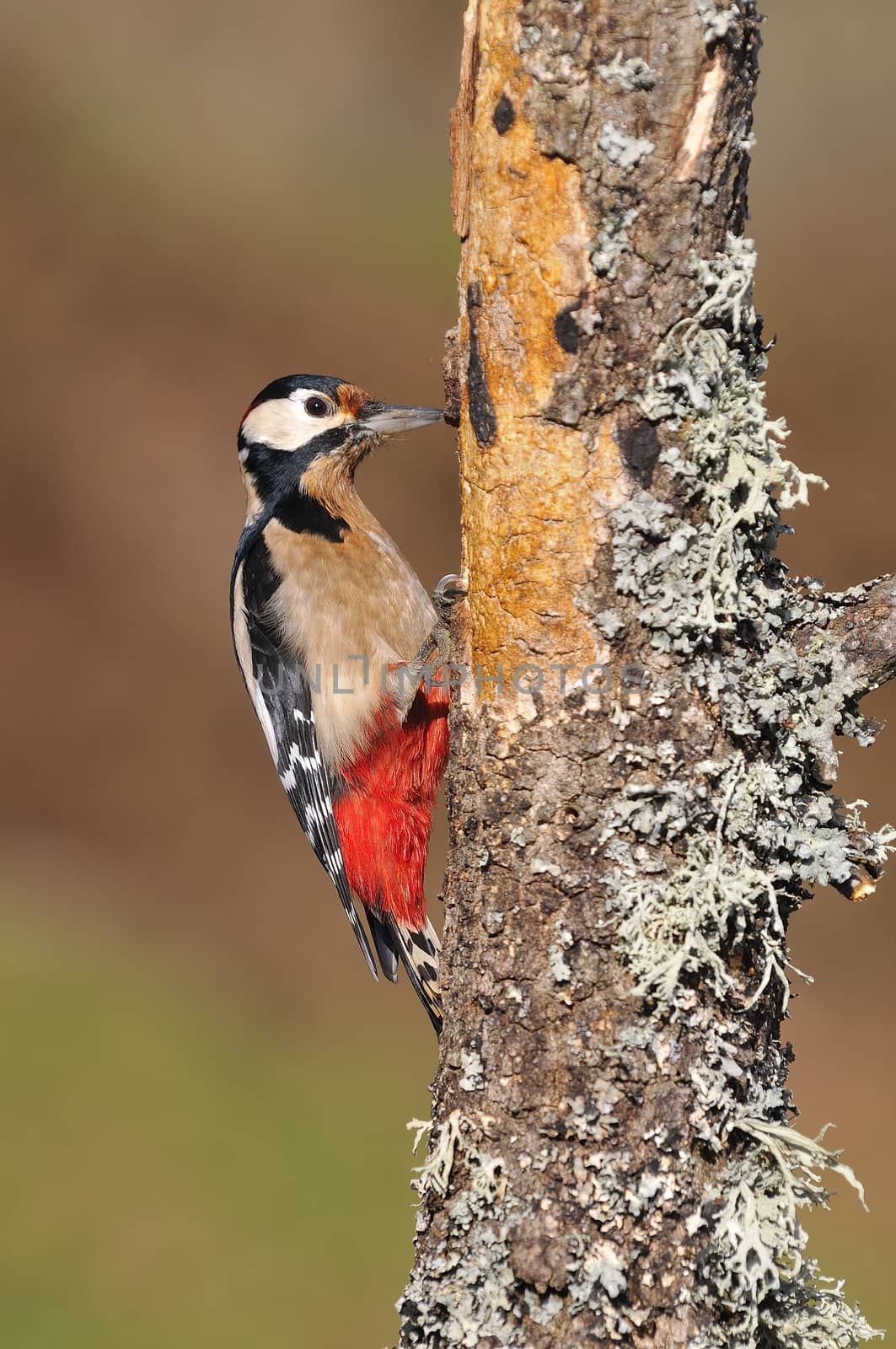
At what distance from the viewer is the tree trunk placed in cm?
159

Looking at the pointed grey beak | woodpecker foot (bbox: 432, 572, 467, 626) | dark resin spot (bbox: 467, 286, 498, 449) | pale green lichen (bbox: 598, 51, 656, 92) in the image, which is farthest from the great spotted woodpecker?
pale green lichen (bbox: 598, 51, 656, 92)

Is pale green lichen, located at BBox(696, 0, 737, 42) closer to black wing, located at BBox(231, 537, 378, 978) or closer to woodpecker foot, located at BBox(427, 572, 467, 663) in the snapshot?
woodpecker foot, located at BBox(427, 572, 467, 663)

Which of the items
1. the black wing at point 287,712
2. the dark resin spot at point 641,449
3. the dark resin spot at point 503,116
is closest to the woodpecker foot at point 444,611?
the dark resin spot at point 641,449

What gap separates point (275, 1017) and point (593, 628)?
17.4ft

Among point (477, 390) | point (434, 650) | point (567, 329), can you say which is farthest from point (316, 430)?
point (567, 329)

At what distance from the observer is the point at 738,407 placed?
1634 mm

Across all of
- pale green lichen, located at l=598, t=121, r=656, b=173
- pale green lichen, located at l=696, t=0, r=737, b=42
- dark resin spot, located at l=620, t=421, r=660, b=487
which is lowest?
dark resin spot, located at l=620, t=421, r=660, b=487

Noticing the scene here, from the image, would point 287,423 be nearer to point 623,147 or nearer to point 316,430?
point 316,430

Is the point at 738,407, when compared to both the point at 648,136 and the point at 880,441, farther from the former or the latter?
the point at 880,441

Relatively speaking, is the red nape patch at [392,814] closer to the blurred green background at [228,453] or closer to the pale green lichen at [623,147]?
the pale green lichen at [623,147]

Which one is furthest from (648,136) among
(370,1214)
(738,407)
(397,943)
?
(370,1214)

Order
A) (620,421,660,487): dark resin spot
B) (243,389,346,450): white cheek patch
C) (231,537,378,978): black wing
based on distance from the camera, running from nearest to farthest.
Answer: (620,421,660,487): dark resin spot < (231,537,378,978): black wing < (243,389,346,450): white cheek patch

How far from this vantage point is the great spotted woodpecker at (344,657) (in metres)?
2.92

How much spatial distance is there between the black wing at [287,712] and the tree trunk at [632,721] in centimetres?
140
